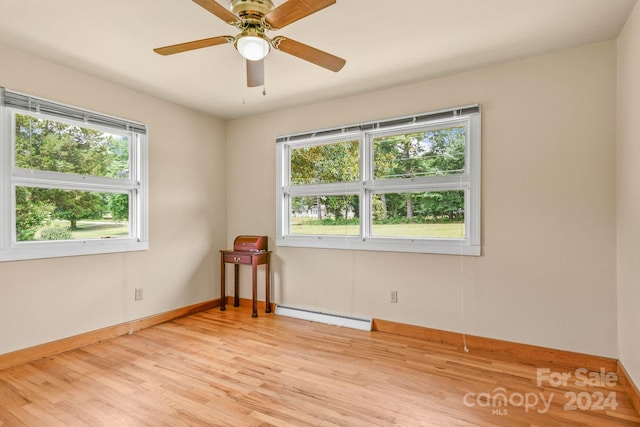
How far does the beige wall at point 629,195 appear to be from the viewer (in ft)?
6.97

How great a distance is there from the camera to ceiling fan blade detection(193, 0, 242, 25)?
5.32ft

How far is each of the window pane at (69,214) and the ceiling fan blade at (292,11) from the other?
8.25ft

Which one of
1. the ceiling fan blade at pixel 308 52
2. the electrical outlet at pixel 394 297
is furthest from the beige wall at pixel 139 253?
the electrical outlet at pixel 394 297

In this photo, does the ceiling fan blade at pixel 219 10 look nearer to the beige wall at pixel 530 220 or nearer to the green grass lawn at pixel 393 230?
the beige wall at pixel 530 220

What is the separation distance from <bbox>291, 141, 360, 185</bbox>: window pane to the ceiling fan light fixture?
1962 millimetres

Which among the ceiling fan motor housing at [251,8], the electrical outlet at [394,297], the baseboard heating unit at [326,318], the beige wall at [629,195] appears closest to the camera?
the ceiling fan motor housing at [251,8]

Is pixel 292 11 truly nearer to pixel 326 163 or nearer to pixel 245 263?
pixel 326 163

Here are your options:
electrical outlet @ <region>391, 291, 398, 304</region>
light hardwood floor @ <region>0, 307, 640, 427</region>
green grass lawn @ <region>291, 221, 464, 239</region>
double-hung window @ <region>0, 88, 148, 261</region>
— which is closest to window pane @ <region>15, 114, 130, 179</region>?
double-hung window @ <region>0, 88, 148, 261</region>

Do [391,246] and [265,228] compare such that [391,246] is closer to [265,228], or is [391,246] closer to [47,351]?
[265,228]

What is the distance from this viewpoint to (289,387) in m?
2.34

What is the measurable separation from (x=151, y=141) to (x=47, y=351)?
2195 millimetres

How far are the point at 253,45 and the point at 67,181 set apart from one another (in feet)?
7.59

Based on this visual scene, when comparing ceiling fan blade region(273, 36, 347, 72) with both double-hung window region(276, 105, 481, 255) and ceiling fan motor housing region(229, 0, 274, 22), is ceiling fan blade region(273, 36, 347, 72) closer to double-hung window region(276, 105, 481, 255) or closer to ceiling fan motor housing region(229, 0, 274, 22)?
ceiling fan motor housing region(229, 0, 274, 22)

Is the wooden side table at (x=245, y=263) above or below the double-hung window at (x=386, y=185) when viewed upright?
below
